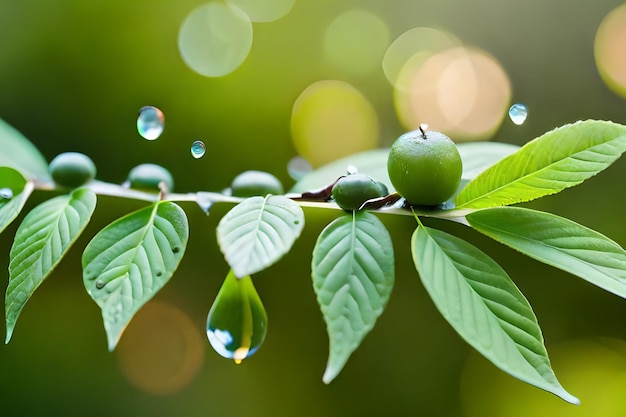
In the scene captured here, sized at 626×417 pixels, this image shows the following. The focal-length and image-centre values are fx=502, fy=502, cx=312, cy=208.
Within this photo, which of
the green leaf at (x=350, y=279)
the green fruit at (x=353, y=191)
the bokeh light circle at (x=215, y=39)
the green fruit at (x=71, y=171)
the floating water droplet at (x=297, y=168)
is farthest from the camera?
the bokeh light circle at (x=215, y=39)

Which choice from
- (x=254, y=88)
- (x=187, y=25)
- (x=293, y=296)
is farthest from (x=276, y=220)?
(x=187, y=25)

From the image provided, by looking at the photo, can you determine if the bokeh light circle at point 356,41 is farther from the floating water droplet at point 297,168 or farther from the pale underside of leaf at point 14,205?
the pale underside of leaf at point 14,205

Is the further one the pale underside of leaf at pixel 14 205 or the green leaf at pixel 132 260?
the pale underside of leaf at pixel 14 205

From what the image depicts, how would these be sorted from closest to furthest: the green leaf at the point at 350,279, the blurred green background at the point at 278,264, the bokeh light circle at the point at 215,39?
the green leaf at the point at 350,279 < the blurred green background at the point at 278,264 < the bokeh light circle at the point at 215,39

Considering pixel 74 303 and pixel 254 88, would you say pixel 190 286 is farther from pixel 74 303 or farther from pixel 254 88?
pixel 254 88

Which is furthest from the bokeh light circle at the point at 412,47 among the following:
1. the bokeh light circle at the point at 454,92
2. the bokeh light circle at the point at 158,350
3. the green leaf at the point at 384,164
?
the bokeh light circle at the point at 158,350

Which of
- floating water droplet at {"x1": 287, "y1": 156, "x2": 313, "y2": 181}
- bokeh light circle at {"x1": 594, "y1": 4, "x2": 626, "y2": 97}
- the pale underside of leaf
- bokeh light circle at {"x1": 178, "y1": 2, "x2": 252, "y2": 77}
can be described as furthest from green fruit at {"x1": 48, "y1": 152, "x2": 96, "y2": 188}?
bokeh light circle at {"x1": 594, "y1": 4, "x2": 626, "y2": 97}

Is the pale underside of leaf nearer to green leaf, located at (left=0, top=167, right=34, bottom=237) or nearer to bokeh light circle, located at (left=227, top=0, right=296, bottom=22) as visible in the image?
green leaf, located at (left=0, top=167, right=34, bottom=237)
